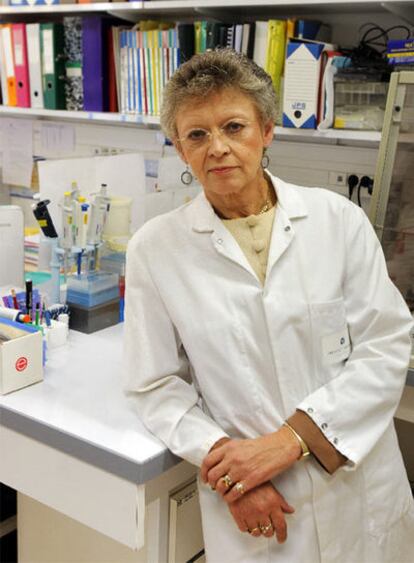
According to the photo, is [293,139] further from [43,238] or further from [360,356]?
[360,356]

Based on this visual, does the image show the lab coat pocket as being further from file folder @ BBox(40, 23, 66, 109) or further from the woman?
file folder @ BBox(40, 23, 66, 109)

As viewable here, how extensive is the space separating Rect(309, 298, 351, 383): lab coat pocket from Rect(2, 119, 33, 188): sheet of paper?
2.43 meters

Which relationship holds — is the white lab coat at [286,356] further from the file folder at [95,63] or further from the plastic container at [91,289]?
the file folder at [95,63]

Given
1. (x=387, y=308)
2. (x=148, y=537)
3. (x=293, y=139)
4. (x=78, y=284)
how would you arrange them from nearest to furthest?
(x=387, y=308) < (x=148, y=537) < (x=78, y=284) < (x=293, y=139)

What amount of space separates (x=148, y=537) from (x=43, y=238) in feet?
3.38

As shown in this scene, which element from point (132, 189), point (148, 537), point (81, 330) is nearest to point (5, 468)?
point (148, 537)

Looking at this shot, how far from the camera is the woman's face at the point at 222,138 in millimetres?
1319

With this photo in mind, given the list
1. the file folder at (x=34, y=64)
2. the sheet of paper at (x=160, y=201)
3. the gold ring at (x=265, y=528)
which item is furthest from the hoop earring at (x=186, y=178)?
the gold ring at (x=265, y=528)

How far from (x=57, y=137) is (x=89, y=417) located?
214 cm

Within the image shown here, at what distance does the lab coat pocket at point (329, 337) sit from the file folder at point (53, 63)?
190 centimetres

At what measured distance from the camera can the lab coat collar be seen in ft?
4.58

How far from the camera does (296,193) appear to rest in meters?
1.46

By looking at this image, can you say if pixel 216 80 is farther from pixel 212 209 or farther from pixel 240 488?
pixel 240 488

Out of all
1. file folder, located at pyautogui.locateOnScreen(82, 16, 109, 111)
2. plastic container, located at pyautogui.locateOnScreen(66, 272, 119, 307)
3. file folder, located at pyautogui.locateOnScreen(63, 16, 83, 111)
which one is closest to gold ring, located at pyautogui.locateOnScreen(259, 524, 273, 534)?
plastic container, located at pyautogui.locateOnScreen(66, 272, 119, 307)
